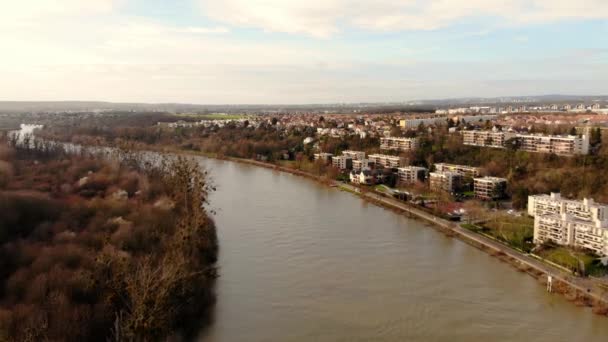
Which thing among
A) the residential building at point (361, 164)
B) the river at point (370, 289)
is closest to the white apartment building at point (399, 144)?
the residential building at point (361, 164)

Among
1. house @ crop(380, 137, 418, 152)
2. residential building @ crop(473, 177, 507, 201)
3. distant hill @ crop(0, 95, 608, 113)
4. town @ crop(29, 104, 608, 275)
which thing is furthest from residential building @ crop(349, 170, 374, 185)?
distant hill @ crop(0, 95, 608, 113)

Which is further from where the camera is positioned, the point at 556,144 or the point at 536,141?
the point at 536,141

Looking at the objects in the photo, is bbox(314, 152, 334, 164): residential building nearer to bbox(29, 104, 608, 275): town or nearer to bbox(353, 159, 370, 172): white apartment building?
bbox(29, 104, 608, 275): town

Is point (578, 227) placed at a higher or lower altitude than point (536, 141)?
lower

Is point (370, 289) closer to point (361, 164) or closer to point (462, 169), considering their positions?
point (462, 169)

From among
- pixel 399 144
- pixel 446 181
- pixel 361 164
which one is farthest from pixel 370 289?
pixel 399 144

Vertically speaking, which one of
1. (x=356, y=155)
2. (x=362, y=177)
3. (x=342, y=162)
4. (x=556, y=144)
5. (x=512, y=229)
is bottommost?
(x=512, y=229)

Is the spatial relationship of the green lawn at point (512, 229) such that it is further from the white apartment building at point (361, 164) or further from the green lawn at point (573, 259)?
the white apartment building at point (361, 164)

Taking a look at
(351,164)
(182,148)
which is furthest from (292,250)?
(182,148)

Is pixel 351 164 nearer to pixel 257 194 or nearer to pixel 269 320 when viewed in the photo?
pixel 257 194
